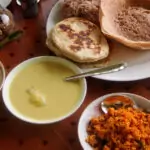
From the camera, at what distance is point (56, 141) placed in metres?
0.91

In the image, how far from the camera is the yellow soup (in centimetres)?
90

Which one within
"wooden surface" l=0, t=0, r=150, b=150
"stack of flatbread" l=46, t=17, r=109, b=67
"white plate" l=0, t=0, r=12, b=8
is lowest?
"wooden surface" l=0, t=0, r=150, b=150

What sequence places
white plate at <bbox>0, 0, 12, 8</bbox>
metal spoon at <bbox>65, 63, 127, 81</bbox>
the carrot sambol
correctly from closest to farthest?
1. the carrot sambol
2. metal spoon at <bbox>65, 63, 127, 81</bbox>
3. white plate at <bbox>0, 0, 12, 8</bbox>

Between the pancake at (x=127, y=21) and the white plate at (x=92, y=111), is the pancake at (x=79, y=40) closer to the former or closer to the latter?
the pancake at (x=127, y=21)

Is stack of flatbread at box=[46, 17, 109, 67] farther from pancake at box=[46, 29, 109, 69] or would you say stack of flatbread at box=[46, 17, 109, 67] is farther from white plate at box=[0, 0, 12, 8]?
white plate at box=[0, 0, 12, 8]

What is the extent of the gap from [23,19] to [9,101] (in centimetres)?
37

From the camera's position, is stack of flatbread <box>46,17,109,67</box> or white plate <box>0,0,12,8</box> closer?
stack of flatbread <box>46,17,109,67</box>

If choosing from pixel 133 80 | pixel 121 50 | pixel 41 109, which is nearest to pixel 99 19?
pixel 121 50

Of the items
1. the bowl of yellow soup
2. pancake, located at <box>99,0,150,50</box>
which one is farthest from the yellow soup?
pancake, located at <box>99,0,150,50</box>

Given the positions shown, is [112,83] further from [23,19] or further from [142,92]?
[23,19]

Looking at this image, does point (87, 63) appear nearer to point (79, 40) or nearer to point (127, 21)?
point (79, 40)

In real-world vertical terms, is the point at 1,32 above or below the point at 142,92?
above

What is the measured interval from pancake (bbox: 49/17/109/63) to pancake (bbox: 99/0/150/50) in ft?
0.11

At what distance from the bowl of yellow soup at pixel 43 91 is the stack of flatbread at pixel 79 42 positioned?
0.10ft
